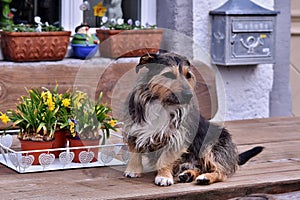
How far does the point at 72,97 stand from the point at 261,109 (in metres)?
2.22

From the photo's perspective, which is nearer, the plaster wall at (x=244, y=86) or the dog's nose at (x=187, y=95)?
the dog's nose at (x=187, y=95)

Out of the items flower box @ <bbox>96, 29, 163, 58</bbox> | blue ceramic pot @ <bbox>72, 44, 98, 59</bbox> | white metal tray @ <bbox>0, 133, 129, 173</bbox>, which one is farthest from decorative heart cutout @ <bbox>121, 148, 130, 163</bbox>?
blue ceramic pot @ <bbox>72, 44, 98, 59</bbox>

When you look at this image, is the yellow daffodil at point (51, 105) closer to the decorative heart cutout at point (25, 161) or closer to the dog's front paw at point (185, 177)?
the decorative heart cutout at point (25, 161)

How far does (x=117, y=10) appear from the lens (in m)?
4.72

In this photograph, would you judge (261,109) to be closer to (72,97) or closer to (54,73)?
(54,73)

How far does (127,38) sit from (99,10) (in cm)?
38

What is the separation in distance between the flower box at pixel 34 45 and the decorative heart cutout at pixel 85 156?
45.3 inches

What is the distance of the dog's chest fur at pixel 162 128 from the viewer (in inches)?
113

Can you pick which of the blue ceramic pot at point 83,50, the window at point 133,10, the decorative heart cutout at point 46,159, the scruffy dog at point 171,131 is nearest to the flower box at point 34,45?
the blue ceramic pot at point 83,50

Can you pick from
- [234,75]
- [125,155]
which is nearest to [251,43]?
[234,75]

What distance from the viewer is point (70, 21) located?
454 cm

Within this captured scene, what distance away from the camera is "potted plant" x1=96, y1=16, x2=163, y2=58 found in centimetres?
432

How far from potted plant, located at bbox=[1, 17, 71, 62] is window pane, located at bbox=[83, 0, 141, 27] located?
421mm

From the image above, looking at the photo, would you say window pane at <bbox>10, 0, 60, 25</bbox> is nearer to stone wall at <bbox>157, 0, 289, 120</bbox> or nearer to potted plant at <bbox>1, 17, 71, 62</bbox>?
potted plant at <bbox>1, 17, 71, 62</bbox>
